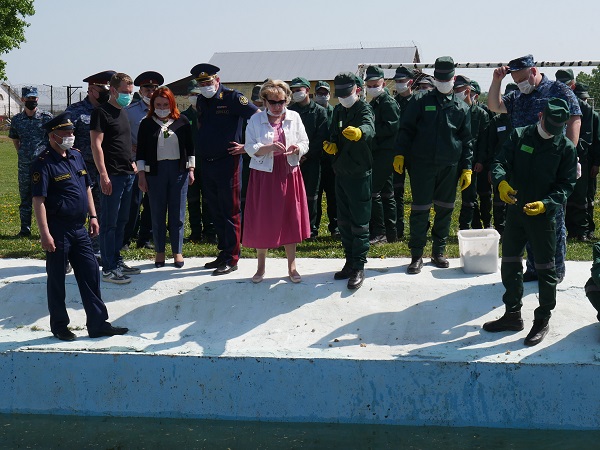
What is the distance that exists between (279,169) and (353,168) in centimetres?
68

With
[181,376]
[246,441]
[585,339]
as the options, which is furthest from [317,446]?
[585,339]

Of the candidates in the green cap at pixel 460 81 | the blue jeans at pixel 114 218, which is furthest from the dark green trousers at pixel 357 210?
the green cap at pixel 460 81

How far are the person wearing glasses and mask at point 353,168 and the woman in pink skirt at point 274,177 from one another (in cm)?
36

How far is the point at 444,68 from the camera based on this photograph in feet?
24.8

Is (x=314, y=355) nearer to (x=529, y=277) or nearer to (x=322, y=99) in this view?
(x=529, y=277)

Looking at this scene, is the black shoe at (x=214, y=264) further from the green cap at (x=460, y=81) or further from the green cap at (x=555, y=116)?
the green cap at (x=460, y=81)

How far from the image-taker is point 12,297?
7922mm

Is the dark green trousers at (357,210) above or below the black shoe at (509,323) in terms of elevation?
above

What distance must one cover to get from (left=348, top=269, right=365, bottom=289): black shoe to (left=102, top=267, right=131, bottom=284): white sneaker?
7.15ft

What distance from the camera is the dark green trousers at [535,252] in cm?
629

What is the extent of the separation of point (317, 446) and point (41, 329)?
2.96 metres

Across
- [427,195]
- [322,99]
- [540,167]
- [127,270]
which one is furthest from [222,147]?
[540,167]

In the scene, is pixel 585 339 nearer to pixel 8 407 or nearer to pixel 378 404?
pixel 378 404

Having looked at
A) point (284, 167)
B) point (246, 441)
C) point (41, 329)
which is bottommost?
point (246, 441)
